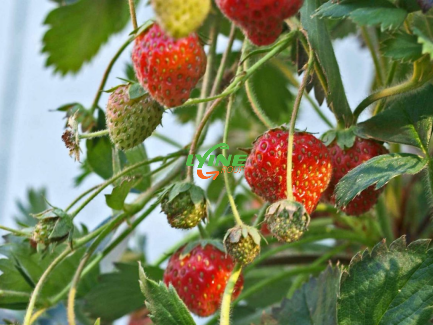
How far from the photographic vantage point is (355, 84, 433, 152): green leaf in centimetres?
56

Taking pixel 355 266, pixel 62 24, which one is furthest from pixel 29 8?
pixel 355 266

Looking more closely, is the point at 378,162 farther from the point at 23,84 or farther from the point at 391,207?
the point at 23,84

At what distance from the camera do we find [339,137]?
61cm

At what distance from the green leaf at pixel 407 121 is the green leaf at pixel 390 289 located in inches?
3.8

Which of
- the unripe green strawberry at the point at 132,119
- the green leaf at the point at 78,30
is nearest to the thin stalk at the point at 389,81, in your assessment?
the unripe green strawberry at the point at 132,119

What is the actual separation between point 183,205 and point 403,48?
225 millimetres

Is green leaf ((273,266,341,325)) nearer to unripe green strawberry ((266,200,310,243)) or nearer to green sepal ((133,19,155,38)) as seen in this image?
unripe green strawberry ((266,200,310,243))

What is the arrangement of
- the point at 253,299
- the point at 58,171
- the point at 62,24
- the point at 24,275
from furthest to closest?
the point at 58,171 < the point at 62,24 < the point at 253,299 < the point at 24,275

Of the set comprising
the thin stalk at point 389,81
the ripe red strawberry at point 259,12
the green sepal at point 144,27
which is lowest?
the thin stalk at point 389,81

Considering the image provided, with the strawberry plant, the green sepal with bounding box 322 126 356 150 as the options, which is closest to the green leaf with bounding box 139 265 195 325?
the strawberry plant

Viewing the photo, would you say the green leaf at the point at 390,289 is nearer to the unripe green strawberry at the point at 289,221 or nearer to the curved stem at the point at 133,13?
the unripe green strawberry at the point at 289,221

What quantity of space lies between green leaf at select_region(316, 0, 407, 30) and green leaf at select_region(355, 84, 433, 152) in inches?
4.0

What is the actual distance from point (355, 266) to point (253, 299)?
0.38 metres

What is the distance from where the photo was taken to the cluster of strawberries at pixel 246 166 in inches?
19.2
